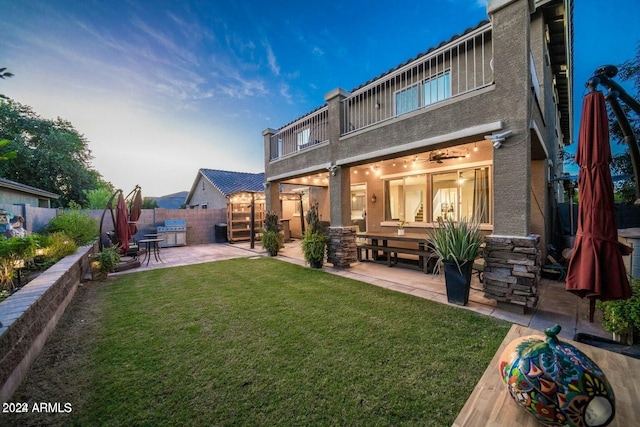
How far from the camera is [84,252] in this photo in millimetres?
6324

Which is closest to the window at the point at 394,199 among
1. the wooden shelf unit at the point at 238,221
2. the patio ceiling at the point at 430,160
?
the patio ceiling at the point at 430,160

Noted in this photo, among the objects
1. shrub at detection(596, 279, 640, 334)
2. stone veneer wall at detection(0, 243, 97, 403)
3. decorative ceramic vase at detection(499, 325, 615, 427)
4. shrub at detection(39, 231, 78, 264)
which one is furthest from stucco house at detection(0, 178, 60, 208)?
shrub at detection(596, 279, 640, 334)

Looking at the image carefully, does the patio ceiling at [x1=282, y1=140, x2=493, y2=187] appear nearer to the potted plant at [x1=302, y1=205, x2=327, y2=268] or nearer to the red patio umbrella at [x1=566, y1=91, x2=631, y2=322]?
the potted plant at [x1=302, y1=205, x2=327, y2=268]

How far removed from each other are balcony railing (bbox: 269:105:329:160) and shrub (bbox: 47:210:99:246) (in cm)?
676

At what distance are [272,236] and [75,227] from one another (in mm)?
6233

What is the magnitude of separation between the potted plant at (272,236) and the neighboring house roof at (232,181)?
6.88m

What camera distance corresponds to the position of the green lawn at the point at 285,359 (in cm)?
199

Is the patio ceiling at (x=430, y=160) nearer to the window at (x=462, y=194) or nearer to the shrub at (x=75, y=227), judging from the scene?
the window at (x=462, y=194)

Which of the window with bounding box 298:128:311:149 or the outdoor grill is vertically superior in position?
the window with bounding box 298:128:311:149

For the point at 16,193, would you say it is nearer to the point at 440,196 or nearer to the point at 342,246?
the point at 342,246

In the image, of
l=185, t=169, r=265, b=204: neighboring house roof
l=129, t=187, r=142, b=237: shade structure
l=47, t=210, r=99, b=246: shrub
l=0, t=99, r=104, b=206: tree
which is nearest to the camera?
l=47, t=210, r=99, b=246: shrub

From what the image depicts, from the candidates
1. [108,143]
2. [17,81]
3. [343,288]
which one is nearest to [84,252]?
[343,288]

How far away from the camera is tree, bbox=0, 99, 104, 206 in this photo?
52.0ft

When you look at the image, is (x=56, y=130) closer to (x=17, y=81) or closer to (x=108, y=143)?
(x=108, y=143)
